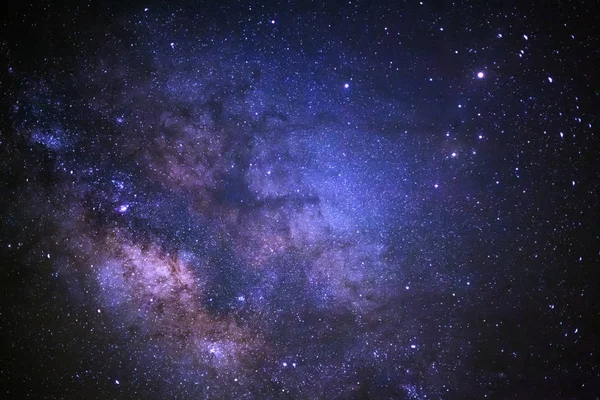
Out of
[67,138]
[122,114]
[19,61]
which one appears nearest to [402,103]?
[122,114]

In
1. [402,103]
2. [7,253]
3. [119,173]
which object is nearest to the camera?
[402,103]

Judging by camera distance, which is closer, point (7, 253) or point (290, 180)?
point (290, 180)

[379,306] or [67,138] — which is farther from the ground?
[67,138]

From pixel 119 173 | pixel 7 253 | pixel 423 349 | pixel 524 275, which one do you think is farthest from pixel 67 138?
pixel 524 275

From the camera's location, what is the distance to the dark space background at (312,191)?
7.06 feet

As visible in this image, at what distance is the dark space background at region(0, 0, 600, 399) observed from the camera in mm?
2152

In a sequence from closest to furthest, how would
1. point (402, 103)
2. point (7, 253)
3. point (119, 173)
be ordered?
point (402, 103) → point (119, 173) → point (7, 253)

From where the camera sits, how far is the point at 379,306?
232 centimetres

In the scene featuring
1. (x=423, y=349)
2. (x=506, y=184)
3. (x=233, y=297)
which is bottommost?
(x=423, y=349)

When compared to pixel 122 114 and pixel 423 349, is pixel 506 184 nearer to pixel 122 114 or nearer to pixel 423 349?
pixel 423 349

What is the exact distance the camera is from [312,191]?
2.22 m

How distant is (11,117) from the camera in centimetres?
238

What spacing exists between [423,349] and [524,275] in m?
0.93

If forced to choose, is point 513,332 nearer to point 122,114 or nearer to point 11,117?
point 122,114
